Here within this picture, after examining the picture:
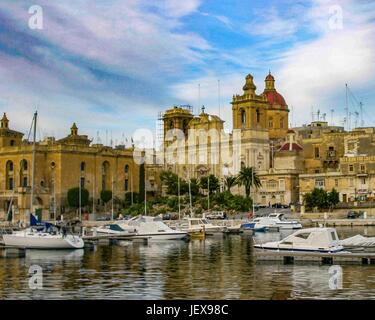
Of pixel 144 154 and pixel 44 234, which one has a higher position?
pixel 144 154

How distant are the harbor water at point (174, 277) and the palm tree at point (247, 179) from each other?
131 feet

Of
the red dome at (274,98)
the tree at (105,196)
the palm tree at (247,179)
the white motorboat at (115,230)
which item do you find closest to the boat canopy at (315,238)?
the white motorboat at (115,230)

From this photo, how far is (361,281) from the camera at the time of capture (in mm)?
23469

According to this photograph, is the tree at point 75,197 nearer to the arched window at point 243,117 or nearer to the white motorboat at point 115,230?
the arched window at point 243,117

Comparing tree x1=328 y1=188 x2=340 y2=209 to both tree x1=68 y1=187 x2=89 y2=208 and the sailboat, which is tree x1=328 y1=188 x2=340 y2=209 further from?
the sailboat

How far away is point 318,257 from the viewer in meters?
→ 29.5

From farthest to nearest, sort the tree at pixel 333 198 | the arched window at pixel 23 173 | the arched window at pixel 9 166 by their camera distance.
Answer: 1. the arched window at pixel 9 166
2. the arched window at pixel 23 173
3. the tree at pixel 333 198

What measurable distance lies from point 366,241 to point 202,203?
4424cm

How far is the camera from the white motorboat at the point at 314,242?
3039cm

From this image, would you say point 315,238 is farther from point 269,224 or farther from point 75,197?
point 75,197

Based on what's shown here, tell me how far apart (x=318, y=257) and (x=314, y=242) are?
1284 mm
